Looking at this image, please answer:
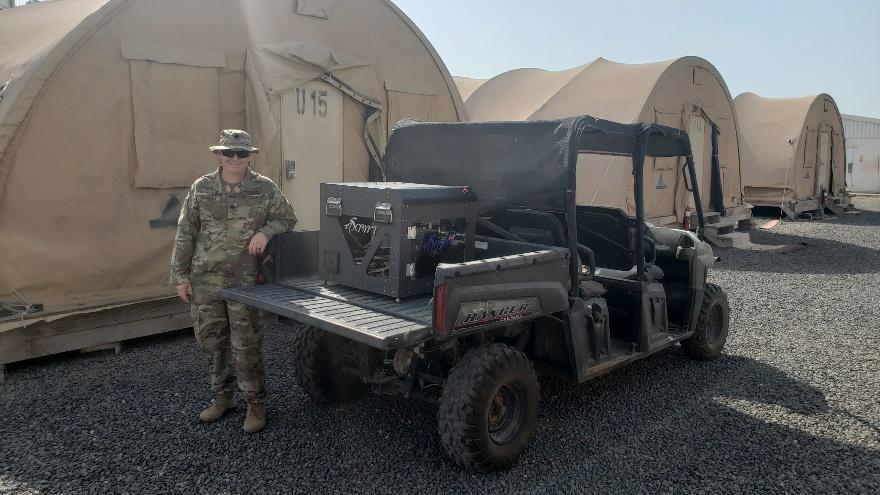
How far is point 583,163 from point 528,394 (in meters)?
8.46

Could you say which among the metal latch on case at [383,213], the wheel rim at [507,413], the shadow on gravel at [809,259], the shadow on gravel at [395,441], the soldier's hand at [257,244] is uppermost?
the metal latch on case at [383,213]

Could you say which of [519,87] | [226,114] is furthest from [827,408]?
[519,87]

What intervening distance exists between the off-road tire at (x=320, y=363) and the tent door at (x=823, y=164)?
18331mm

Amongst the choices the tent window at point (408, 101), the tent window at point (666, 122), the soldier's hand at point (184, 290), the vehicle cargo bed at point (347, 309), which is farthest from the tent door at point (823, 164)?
the soldier's hand at point (184, 290)

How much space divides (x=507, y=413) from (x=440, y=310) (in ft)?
3.23

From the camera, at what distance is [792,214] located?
688 inches

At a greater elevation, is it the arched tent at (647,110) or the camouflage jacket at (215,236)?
the arched tent at (647,110)

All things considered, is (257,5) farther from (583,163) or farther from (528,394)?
(583,163)

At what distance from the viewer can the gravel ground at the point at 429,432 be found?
143 inches

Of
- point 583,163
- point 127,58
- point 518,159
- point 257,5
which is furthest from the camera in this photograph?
point 583,163

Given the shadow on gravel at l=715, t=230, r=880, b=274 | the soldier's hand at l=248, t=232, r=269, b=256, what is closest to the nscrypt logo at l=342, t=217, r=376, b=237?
the soldier's hand at l=248, t=232, r=269, b=256

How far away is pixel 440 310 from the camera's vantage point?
324 cm

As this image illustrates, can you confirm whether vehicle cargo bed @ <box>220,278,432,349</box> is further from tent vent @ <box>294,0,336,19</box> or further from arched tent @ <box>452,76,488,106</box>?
arched tent @ <box>452,76,488,106</box>

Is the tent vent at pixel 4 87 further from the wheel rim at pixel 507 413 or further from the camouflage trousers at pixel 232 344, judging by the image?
the wheel rim at pixel 507 413
